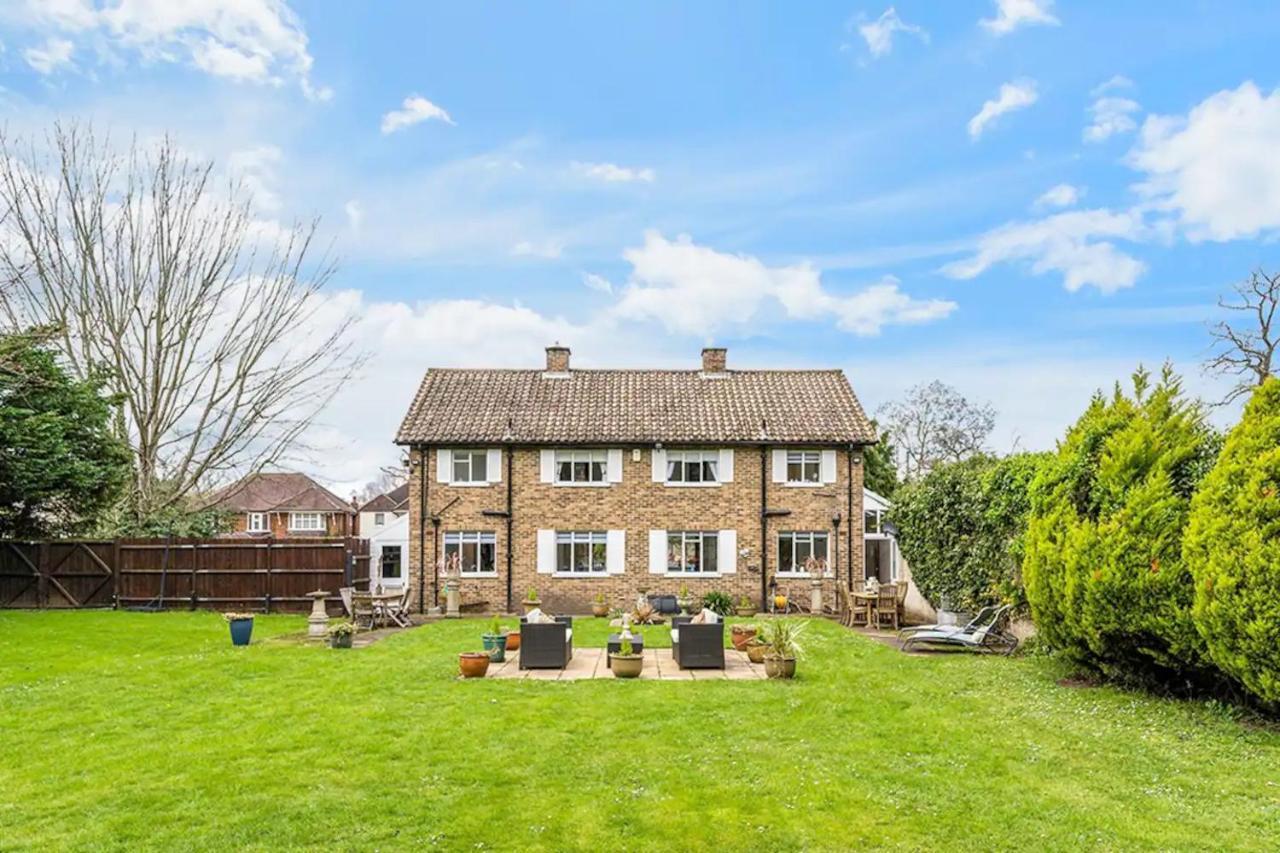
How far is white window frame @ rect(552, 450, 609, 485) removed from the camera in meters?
22.9

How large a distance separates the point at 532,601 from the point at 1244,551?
16.4 metres

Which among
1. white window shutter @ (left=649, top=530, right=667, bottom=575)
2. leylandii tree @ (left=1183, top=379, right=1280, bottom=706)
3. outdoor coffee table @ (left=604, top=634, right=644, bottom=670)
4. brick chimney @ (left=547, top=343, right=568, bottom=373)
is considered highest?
brick chimney @ (left=547, top=343, right=568, bottom=373)

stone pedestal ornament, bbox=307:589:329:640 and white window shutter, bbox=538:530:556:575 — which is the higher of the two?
white window shutter, bbox=538:530:556:575

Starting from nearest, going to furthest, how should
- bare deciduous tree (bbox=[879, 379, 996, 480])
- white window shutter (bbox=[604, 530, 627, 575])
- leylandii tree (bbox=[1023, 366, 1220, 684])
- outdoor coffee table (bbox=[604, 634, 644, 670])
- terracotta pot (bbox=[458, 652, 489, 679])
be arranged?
leylandii tree (bbox=[1023, 366, 1220, 684]) < terracotta pot (bbox=[458, 652, 489, 679]) < outdoor coffee table (bbox=[604, 634, 644, 670]) < white window shutter (bbox=[604, 530, 627, 575]) < bare deciduous tree (bbox=[879, 379, 996, 480])

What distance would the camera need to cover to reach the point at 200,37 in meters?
16.4

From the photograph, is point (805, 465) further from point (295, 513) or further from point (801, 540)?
point (295, 513)

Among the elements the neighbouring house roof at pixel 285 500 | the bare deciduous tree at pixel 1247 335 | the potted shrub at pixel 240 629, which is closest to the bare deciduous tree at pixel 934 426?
the bare deciduous tree at pixel 1247 335

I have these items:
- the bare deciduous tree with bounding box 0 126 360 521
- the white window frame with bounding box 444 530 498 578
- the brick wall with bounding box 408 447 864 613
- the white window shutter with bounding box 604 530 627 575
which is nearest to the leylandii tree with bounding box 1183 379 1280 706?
the brick wall with bounding box 408 447 864 613

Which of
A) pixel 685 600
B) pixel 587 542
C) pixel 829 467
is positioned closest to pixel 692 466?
pixel 587 542

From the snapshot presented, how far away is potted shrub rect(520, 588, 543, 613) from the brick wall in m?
0.21

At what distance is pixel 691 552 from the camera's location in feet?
74.4

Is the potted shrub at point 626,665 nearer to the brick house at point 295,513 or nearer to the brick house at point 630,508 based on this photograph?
Answer: the brick house at point 630,508

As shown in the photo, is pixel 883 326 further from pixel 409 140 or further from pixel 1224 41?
pixel 409 140

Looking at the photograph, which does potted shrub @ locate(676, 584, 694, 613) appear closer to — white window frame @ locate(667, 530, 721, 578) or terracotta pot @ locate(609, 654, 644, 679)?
white window frame @ locate(667, 530, 721, 578)
